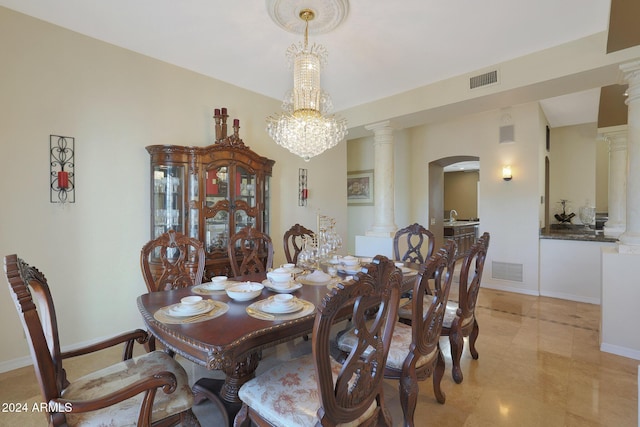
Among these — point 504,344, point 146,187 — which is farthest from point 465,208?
point 146,187

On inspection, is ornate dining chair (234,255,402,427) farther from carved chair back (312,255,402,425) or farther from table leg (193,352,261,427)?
table leg (193,352,261,427)

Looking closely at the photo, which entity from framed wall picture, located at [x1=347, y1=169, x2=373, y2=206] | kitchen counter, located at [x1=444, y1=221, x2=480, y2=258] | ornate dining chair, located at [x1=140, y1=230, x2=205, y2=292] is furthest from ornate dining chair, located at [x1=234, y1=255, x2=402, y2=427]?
kitchen counter, located at [x1=444, y1=221, x2=480, y2=258]

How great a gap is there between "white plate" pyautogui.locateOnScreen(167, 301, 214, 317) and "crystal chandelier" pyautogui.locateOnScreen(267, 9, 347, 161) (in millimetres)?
1766

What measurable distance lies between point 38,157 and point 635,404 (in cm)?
495

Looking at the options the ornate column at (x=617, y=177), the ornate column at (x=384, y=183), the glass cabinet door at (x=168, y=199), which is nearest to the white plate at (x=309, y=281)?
the glass cabinet door at (x=168, y=199)

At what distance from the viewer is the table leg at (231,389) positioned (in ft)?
5.47

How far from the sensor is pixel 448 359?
2.69 metres

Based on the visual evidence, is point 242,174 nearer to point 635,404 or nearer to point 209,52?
point 209,52

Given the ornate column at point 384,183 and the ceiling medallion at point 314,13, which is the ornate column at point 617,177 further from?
the ceiling medallion at point 314,13

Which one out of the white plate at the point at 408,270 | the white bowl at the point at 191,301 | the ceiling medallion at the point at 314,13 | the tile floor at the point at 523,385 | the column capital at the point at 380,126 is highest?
the ceiling medallion at the point at 314,13

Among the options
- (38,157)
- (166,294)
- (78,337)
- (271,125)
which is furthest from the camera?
(271,125)

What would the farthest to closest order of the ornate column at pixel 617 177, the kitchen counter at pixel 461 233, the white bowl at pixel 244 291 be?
the kitchen counter at pixel 461 233
the ornate column at pixel 617 177
the white bowl at pixel 244 291

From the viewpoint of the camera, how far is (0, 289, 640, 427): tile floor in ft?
6.29

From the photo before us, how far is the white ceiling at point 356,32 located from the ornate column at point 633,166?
0.50 meters
